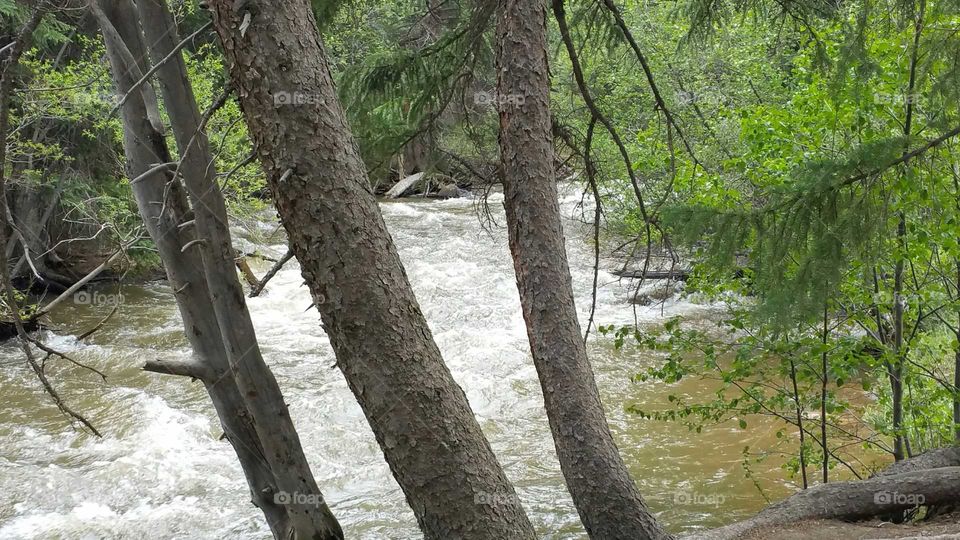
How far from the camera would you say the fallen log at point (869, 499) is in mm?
4836

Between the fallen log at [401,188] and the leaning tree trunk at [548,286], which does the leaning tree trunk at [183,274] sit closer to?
the leaning tree trunk at [548,286]

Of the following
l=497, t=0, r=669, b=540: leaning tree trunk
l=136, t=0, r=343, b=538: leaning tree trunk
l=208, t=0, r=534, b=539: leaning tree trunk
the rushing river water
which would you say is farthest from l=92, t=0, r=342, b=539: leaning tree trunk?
the rushing river water

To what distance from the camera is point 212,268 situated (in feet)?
14.5

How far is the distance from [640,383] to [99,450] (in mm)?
6799

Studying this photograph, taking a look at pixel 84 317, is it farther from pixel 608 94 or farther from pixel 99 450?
pixel 608 94

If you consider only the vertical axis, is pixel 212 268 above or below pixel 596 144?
below

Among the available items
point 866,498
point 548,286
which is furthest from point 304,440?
point 866,498

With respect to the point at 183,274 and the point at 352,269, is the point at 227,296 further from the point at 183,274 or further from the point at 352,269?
the point at 352,269

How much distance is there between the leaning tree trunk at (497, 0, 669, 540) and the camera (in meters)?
4.23

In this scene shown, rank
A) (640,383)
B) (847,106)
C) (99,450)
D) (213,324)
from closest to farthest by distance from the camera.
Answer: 1. (213,324)
2. (847,106)
3. (99,450)
4. (640,383)

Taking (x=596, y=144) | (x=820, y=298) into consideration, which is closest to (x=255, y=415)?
(x=820, y=298)

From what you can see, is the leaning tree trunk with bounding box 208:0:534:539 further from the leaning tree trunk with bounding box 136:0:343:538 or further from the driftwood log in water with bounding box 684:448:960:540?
the driftwood log in water with bounding box 684:448:960:540

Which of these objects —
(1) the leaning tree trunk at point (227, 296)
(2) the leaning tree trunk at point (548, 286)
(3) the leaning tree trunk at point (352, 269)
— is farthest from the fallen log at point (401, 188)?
(3) the leaning tree trunk at point (352, 269)

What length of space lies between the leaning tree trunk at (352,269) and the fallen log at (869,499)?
8.63 ft
